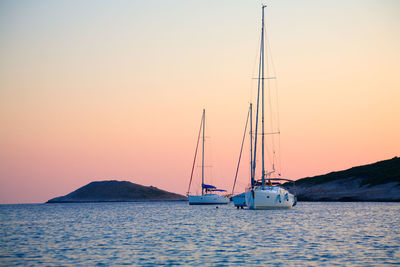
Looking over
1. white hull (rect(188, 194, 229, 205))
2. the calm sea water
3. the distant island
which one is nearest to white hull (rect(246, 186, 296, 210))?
the calm sea water

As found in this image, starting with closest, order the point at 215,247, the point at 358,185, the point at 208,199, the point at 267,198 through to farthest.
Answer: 1. the point at 215,247
2. the point at 267,198
3. the point at 208,199
4. the point at 358,185

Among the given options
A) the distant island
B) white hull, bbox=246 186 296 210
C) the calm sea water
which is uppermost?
the distant island

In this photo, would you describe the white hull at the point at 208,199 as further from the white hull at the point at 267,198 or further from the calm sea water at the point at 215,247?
the calm sea water at the point at 215,247

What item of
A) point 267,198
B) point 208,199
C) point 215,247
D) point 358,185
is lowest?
point 215,247

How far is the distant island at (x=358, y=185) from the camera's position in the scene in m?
132

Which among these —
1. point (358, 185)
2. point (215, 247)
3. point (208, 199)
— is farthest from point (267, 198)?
point (358, 185)

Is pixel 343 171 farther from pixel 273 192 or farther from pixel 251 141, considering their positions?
pixel 273 192

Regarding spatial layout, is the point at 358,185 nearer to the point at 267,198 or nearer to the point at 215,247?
the point at 267,198

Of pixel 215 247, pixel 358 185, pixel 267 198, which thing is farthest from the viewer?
pixel 358 185

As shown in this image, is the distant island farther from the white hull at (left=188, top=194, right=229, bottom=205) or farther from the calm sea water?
the calm sea water

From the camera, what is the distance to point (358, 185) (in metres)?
146

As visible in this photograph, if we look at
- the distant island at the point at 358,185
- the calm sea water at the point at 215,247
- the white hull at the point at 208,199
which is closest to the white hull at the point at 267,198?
the calm sea water at the point at 215,247

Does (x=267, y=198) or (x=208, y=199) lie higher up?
(x=208, y=199)

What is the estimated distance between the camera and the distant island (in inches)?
5177
